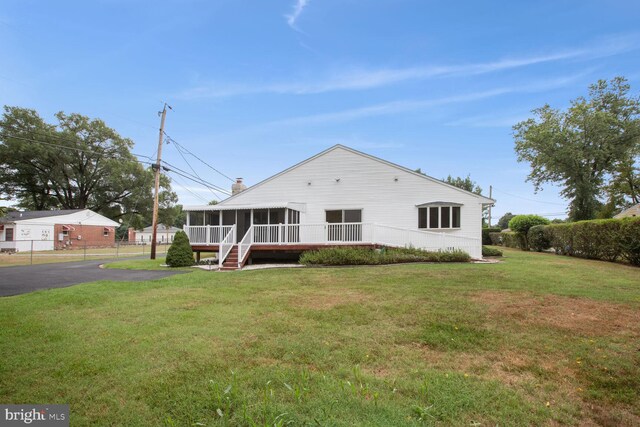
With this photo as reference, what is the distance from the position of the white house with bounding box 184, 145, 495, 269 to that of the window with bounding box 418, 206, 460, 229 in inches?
1.9

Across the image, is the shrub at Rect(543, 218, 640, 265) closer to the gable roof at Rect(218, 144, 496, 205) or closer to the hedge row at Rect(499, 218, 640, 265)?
the hedge row at Rect(499, 218, 640, 265)

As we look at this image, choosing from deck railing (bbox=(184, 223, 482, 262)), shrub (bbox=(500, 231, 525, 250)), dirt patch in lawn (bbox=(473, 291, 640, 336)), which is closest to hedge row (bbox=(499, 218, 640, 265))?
shrub (bbox=(500, 231, 525, 250))

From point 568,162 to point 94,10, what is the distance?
116ft

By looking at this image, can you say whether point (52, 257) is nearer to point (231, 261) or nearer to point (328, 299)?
point (231, 261)

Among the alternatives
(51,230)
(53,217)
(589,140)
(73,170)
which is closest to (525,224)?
(589,140)

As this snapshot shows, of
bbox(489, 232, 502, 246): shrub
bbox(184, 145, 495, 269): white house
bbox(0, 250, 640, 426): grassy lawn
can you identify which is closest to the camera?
bbox(0, 250, 640, 426): grassy lawn

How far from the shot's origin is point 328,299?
6.82m

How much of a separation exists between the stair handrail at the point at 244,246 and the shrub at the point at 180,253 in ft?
8.73

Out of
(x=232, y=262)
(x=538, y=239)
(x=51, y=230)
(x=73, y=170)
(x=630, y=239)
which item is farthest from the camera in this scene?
(x=73, y=170)

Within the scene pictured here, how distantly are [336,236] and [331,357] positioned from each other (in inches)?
465

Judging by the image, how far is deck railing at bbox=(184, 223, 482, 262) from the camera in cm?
1441

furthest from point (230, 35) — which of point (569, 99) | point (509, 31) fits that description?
point (569, 99)

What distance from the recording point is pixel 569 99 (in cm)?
3102

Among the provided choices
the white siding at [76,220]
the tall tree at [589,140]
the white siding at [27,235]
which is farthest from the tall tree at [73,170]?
the tall tree at [589,140]
